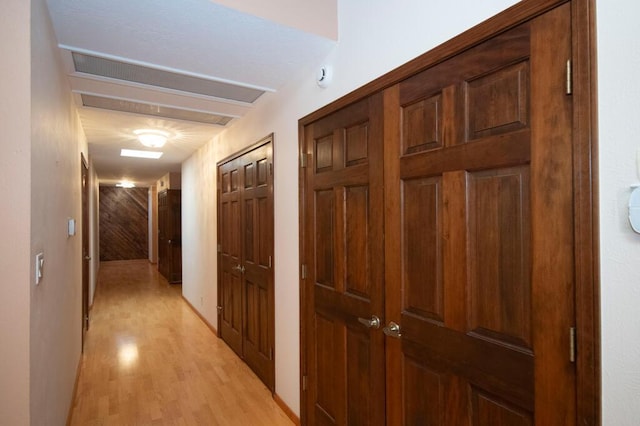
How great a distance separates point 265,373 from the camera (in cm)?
296

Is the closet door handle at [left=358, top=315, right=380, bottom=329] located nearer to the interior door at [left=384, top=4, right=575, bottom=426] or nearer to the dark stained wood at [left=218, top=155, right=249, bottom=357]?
the interior door at [left=384, top=4, right=575, bottom=426]

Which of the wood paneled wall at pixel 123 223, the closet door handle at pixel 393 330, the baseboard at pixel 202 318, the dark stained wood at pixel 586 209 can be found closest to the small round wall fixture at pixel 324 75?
the dark stained wood at pixel 586 209

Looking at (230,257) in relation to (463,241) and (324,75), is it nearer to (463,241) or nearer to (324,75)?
(324,75)

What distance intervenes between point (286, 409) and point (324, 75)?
92.8 inches

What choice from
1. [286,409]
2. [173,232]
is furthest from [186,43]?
[173,232]

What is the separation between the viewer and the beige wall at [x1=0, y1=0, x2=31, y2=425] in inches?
49.1

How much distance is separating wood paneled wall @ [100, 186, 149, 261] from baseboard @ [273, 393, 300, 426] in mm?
10624

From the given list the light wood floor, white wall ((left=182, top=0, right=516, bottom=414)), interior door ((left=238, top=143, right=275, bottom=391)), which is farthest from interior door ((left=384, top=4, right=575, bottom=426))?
the light wood floor

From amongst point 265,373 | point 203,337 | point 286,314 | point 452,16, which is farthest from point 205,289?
point 452,16

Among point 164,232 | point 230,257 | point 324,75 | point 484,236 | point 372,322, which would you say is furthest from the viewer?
point 164,232

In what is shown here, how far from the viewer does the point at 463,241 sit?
128 centimetres

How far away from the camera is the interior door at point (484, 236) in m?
1.02

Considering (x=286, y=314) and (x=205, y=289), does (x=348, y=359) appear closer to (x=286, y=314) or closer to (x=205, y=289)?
(x=286, y=314)

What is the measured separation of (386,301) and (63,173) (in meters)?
2.17
